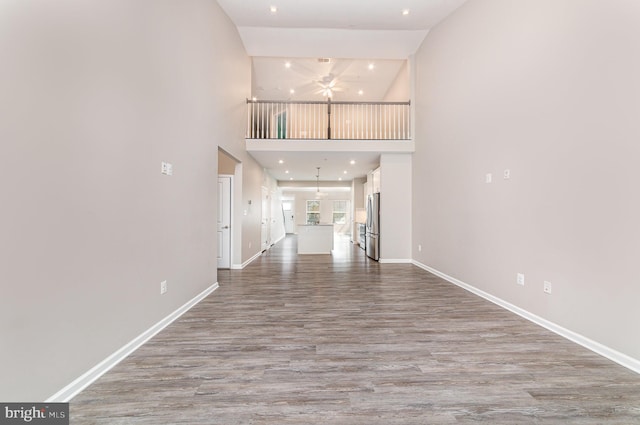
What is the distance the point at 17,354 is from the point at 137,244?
3.40 feet

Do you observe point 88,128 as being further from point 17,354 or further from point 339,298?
point 339,298

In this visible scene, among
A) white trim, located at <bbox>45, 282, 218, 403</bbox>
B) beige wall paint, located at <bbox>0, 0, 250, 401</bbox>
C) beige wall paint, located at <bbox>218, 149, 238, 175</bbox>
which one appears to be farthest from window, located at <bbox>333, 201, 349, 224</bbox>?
white trim, located at <bbox>45, 282, 218, 403</bbox>

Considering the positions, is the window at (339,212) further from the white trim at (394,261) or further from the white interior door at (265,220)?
the white trim at (394,261)

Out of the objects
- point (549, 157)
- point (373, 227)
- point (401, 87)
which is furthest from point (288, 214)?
point (549, 157)

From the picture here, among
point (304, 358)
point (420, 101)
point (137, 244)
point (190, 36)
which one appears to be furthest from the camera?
point (420, 101)

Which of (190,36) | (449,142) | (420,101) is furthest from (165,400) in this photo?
(420,101)

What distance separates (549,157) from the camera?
269 cm

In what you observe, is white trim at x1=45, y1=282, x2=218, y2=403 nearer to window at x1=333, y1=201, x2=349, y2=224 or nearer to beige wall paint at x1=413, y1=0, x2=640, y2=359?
beige wall paint at x1=413, y1=0, x2=640, y2=359

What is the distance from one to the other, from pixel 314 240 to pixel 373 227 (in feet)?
6.89

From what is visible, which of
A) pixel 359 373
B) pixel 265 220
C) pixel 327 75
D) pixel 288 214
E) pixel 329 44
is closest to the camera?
pixel 359 373

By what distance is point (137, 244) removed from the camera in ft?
7.57

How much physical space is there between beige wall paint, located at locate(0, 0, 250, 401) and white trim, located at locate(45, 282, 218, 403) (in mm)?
48

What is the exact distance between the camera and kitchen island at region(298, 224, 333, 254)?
808 centimetres

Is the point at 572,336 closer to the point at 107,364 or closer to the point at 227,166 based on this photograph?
the point at 107,364
